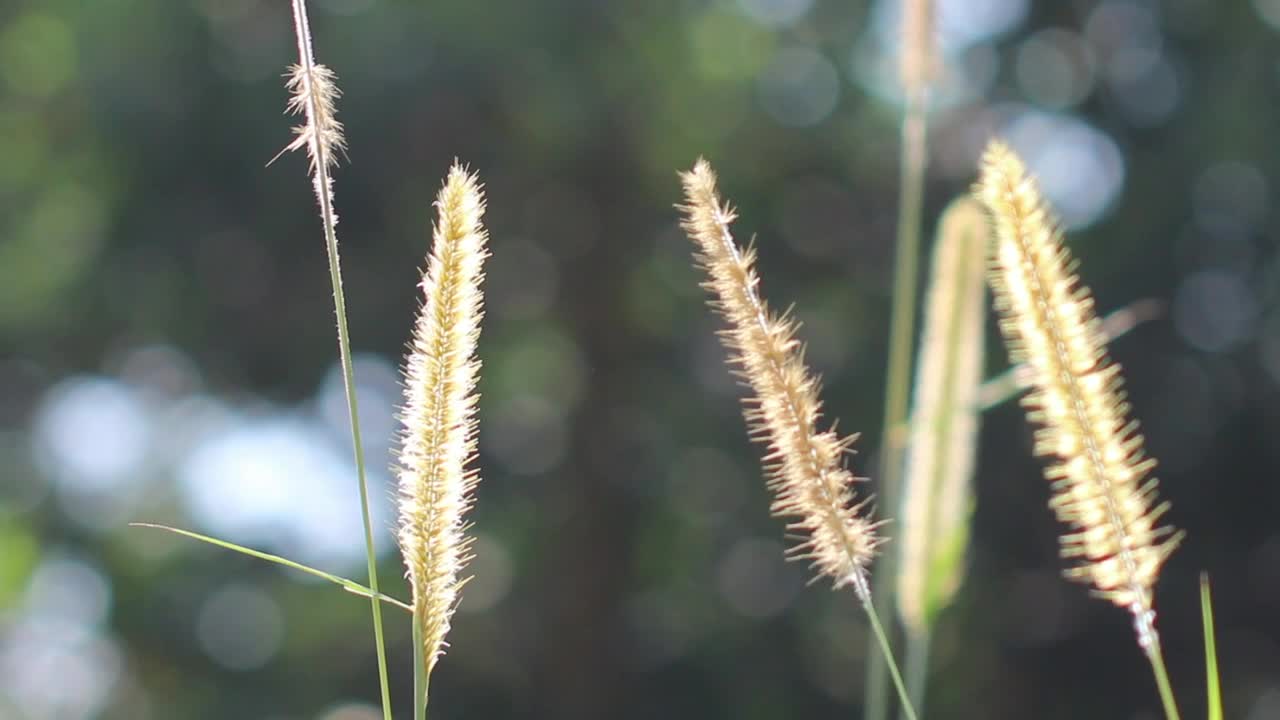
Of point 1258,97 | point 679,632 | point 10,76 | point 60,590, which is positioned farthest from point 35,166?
point 1258,97

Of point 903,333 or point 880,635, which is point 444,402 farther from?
point 903,333

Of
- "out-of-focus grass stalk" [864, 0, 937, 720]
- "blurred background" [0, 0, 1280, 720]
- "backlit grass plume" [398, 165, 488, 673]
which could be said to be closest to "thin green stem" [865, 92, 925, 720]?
"out-of-focus grass stalk" [864, 0, 937, 720]

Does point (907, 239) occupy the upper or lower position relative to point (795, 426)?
upper

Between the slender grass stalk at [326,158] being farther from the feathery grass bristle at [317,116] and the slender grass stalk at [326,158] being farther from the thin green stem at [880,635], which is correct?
the thin green stem at [880,635]

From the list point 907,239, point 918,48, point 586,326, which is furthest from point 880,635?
point 586,326

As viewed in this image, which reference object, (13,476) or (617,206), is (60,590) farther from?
(617,206)

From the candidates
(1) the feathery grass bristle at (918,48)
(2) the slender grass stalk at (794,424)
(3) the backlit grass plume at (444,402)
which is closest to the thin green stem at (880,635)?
(2) the slender grass stalk at (794,424)
